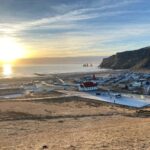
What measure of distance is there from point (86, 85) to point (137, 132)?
40.9 m

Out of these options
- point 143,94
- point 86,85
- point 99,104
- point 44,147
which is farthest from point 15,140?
point 86,85

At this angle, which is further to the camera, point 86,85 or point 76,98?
point 86,85

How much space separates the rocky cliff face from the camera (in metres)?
129

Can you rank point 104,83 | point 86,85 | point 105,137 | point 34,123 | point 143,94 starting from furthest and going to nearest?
point 104,83 < point 86,85 < point 143,94 < point 34,123 < point 105,137

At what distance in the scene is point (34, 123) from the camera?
76.8ft

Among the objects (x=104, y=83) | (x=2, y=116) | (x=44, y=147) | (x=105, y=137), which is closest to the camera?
(x=44, y=147)

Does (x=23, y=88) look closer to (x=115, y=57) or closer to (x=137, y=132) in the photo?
(x=137, y=132)

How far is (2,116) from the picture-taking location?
2766 cm

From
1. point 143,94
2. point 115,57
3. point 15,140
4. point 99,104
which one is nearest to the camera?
point 15,140

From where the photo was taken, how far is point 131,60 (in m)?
144

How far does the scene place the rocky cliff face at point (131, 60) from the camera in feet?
422

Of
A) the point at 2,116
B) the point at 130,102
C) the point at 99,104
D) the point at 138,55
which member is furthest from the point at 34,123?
the point at 138,55

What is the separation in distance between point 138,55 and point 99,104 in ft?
353

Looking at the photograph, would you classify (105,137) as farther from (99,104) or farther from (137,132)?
(99,104)
